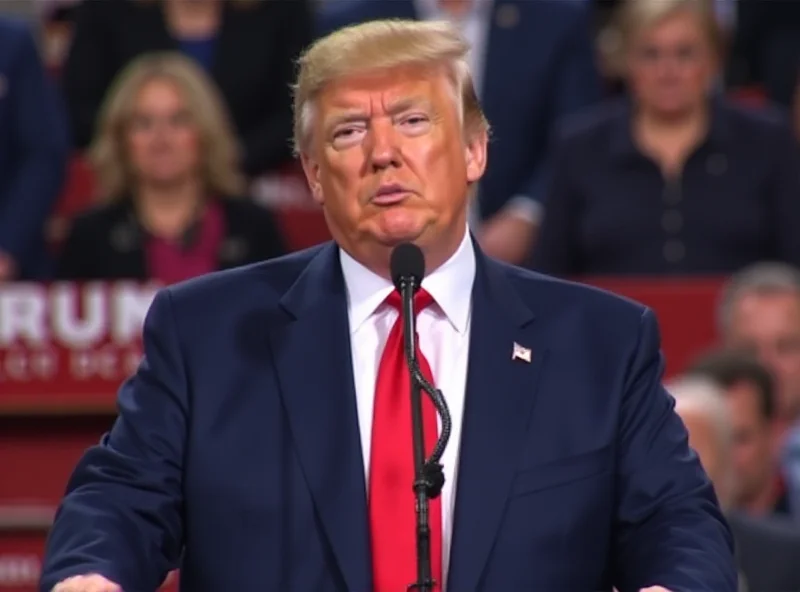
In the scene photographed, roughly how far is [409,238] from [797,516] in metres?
2.73

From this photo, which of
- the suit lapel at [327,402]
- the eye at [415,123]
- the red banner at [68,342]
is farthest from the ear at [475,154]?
the red banner at [68,342]

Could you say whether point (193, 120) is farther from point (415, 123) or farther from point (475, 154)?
point (415, 123)

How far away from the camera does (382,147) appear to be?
2.67m

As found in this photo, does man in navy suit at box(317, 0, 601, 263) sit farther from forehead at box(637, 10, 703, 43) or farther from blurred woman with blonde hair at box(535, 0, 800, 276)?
forehead at box(637, 10, 703, 43)

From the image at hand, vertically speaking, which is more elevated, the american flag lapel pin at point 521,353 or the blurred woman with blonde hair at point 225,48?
the blurred woman with blonde hair at point 225,48

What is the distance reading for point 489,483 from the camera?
2.61 metres

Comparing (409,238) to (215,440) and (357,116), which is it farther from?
(215,440)

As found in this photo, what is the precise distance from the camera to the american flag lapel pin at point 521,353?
272cm

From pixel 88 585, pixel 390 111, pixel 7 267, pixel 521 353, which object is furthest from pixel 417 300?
pixel 7 267

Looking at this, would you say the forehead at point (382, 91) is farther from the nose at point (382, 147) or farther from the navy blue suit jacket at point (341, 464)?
the navy blue suit jacket at point (341, 464)

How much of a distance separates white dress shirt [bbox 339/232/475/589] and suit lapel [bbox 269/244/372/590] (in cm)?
2

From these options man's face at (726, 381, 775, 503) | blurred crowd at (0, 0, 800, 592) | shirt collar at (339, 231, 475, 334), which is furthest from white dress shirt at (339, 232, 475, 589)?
man's face at (726, 381, 775, 503)

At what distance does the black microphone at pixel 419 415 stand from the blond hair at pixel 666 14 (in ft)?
11.4

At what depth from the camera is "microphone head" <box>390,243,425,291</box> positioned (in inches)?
100
